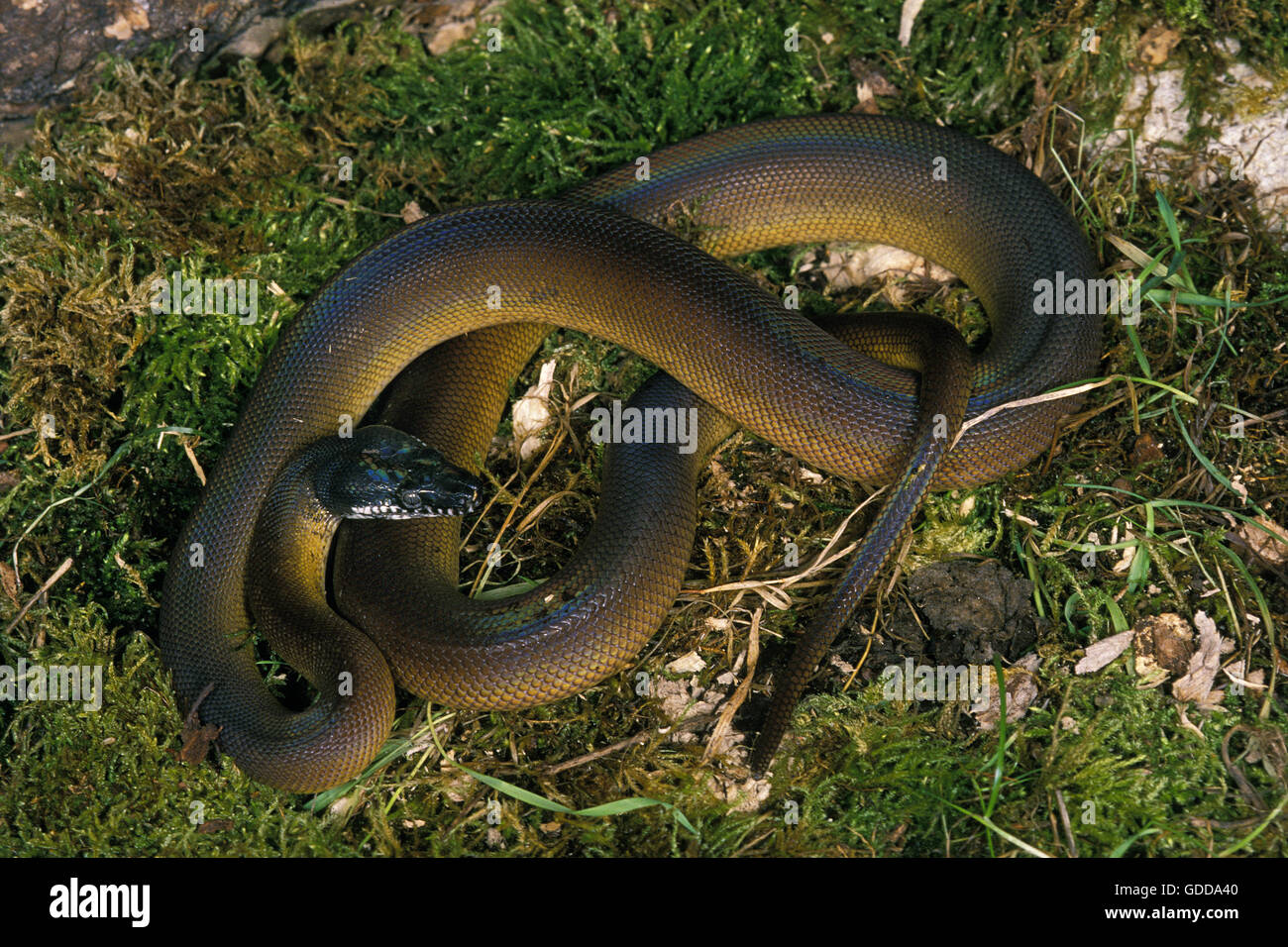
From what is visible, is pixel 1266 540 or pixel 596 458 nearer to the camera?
pixel 1266 540

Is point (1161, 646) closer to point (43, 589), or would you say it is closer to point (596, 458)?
point (596, 458)

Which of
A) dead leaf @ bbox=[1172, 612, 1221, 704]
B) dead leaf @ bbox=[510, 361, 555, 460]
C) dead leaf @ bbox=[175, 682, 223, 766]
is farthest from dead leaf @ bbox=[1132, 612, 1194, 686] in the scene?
dead leaf @ bbox=[175, 682, 223, 766]

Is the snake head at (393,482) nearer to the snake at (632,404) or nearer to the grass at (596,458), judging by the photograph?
the snake at (632,404)

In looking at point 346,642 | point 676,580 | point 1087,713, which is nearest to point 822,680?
point 676,580

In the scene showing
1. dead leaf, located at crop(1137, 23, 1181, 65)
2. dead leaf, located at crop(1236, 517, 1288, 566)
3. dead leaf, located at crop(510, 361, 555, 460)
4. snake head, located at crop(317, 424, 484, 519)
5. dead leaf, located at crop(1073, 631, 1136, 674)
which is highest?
dead leaf, located at crop(1137, 23, 1181, 65)

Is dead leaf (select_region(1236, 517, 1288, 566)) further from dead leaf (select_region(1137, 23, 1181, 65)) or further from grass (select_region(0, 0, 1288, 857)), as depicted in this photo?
dead leaf (select_region(1137, 23, 1181, 65))

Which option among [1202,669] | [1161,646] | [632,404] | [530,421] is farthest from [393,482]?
[1202,669]
